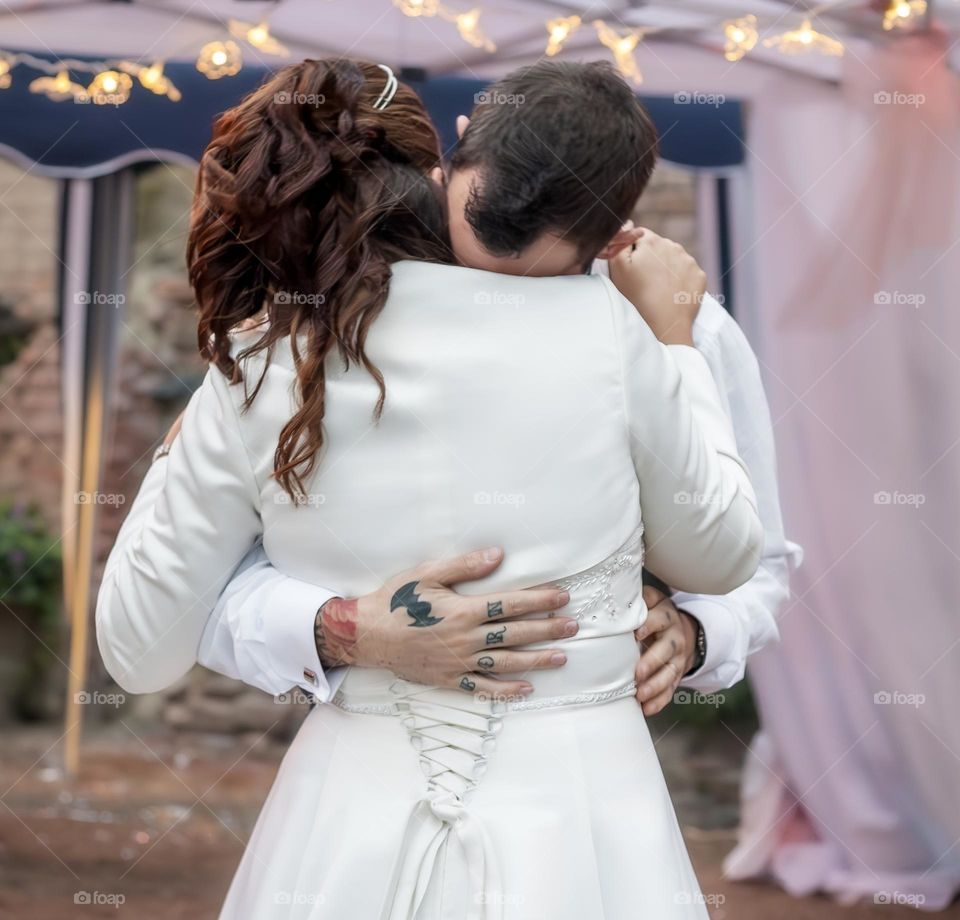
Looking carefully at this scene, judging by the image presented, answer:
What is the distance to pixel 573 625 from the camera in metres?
1.21

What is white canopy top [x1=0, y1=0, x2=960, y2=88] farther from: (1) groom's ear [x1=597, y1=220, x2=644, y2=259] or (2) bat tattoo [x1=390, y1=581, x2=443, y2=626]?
(2) bat tattoo [x1=390, y1=581, x2=443, y2=626]

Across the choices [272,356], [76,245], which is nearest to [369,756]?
[272,356]

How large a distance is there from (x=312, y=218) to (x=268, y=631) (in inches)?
16.7

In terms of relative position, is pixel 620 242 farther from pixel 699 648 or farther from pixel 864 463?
pixel 864 463

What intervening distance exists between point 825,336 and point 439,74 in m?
1.36

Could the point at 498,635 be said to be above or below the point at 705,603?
above

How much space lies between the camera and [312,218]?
4.05 ft

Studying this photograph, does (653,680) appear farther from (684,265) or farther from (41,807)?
(41,807)

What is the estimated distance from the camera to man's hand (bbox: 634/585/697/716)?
132 cm

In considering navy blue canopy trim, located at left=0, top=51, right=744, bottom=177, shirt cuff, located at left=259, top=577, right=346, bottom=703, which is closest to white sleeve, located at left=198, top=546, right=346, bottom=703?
shirt cuff, located at left=259, top=577, right=346, bottom=703

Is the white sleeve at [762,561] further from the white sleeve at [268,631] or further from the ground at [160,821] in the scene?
the ground at [160,821]

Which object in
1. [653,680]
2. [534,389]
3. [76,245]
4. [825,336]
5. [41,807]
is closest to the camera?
[534,389]

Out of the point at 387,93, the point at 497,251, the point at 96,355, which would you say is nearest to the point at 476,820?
the point at 497,251

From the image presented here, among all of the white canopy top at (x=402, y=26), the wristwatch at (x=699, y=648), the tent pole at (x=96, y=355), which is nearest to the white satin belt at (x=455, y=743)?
the wristwatch at (x=699, y=648)
